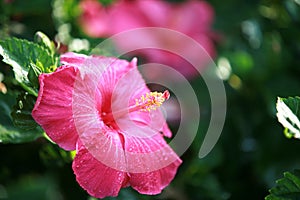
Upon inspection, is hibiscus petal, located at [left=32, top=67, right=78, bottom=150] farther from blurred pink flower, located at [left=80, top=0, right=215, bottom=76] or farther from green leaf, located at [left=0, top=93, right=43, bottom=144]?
blurred pink flower, located at [left=80, top=0, right=215, bottom=76]

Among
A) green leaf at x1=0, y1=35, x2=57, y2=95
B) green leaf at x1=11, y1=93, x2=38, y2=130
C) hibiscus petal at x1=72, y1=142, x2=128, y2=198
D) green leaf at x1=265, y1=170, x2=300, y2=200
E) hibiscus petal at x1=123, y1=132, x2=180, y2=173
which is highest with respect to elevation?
green leaf at x1=0, y1=35, x2=57, y2=95

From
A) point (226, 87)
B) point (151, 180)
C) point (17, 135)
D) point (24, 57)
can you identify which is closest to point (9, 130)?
point (17, 135)

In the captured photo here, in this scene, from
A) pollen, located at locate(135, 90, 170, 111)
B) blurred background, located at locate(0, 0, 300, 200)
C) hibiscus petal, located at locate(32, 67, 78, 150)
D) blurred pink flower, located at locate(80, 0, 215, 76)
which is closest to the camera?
hibiscus petal, located at locate(32, 67, 78, 150)

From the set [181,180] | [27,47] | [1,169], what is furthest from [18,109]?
[181,180]

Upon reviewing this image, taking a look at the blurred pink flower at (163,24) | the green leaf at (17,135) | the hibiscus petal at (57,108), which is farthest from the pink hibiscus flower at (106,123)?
the blurred pink flower at (163,24)

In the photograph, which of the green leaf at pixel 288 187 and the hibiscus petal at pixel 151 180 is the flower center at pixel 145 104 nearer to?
the hibiscus petal at pixel 151 180

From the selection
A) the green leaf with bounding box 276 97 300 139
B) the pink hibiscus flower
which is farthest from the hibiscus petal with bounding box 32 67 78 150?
the green leaf with bounding box 276 97 300 139

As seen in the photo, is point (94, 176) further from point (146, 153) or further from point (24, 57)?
point (24, 57)

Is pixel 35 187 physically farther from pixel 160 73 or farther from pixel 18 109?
pixel 18 109
